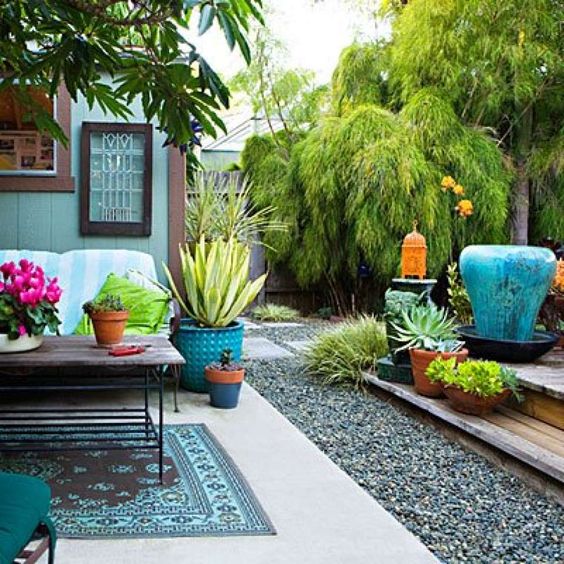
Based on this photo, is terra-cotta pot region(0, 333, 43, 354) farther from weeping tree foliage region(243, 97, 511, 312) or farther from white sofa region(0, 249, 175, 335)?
weeping tree foliage region(243, 97, 511, 312)

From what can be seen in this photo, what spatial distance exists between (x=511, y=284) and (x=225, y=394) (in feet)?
6.45

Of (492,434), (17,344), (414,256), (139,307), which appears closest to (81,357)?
(17,344)

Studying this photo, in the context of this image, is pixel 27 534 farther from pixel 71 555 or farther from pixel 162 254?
pixel 162 254

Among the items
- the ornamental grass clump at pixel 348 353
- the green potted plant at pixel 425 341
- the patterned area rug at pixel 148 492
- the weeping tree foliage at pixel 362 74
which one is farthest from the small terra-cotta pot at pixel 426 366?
the weeping tree foliage at pixel 362 74

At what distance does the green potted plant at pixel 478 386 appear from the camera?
3787mm

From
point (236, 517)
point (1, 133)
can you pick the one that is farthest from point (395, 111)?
point (236, 517)

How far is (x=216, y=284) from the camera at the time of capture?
4.84 metres

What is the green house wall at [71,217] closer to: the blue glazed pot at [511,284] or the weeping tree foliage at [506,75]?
the blue glazed pot at [511,284]

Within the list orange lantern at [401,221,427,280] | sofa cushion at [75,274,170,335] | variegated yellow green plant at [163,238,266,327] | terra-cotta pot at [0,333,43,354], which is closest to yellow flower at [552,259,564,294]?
orange lantern at [401,221,427,280]

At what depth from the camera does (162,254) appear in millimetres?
5266

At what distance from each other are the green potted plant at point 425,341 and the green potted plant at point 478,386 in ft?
0.92

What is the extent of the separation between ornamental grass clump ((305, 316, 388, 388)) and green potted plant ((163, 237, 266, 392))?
772mm

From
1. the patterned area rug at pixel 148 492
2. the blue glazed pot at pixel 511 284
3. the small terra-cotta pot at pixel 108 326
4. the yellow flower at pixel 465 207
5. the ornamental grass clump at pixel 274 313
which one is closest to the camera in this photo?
the patterned area rug at pixel 148 492

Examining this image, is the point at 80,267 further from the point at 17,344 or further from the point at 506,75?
the point at 506,75
